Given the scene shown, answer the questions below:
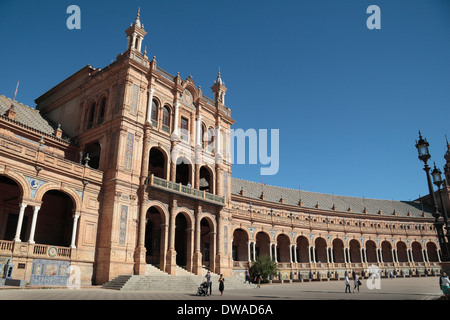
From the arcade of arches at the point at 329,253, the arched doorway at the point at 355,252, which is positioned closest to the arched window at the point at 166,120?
the arcade of arches at the point at 329,253

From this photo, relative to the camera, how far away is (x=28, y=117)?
1180 inches

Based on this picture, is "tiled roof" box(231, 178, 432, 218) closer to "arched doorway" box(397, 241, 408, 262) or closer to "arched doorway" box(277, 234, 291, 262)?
"arched doorway" box(397, 241, 408, 262)

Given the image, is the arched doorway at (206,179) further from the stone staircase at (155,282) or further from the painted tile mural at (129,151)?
the stone staircase at (155,282)

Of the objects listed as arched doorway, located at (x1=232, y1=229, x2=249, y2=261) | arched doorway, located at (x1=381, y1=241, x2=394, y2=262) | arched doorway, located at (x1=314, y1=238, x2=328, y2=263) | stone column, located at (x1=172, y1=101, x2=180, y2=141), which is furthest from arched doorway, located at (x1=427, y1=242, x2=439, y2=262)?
stone column, located at (x1=172, y1=101, x2=180, y2=141)

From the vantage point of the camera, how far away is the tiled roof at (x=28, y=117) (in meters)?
28.1

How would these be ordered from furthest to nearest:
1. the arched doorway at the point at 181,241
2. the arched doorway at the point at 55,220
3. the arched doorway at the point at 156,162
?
the arched doorway at the point at 181,241 < the arched doorway at the point at 156,162 < the arched doorway at the point at 55,220

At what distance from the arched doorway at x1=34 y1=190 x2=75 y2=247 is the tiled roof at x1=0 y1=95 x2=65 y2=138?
235 inches

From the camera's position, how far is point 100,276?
77.7 feet

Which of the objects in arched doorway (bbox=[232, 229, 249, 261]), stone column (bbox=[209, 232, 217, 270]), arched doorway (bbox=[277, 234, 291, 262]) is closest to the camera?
stone column (bbox=[209, 232, 217, 270])

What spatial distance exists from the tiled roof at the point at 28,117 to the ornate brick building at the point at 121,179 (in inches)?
7.2

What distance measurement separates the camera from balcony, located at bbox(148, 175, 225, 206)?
27.7 meters

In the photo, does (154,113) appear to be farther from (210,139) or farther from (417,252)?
(417,252)

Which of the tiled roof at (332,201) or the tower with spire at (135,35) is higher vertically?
the tower with spire at (135,35)

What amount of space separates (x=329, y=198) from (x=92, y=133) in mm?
51292
